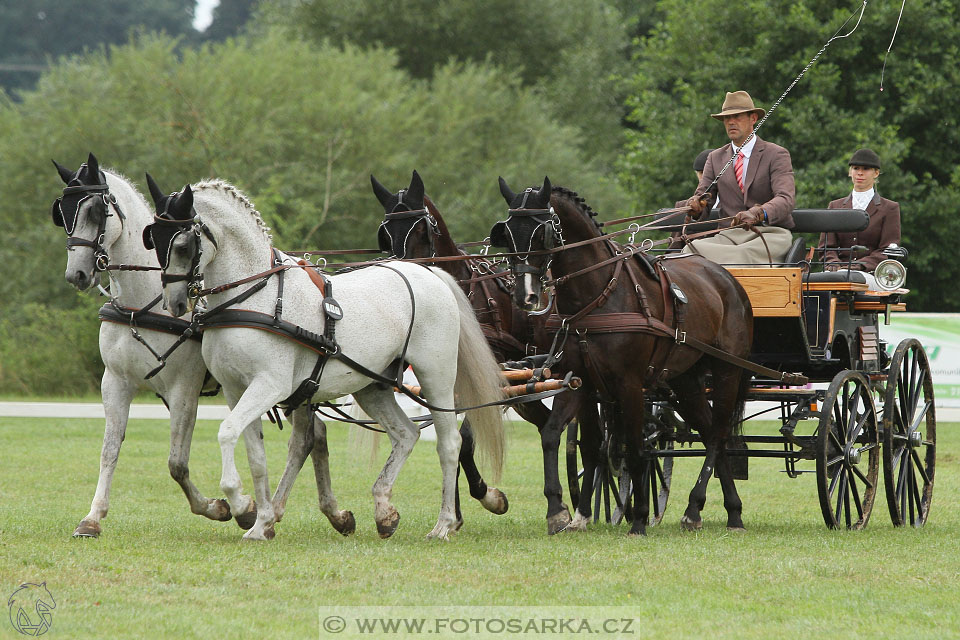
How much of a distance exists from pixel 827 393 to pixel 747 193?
159cm

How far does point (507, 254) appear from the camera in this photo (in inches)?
285

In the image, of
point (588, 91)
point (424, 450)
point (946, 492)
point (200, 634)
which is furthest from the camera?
point (588, 91)

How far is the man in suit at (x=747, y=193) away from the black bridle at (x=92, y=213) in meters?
4.04

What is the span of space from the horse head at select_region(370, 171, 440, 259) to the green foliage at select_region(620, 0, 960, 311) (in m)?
12.7

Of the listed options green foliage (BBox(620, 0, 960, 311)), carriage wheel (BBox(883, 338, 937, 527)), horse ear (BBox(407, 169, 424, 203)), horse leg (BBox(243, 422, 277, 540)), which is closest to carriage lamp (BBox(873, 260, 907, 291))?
carriage wheel (BBox(883, 338, 937, 527))

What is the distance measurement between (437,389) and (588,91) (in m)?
28.6

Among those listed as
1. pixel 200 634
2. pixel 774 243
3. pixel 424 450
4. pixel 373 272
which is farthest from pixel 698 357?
pixel 424 450

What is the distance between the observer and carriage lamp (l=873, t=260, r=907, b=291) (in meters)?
8.53

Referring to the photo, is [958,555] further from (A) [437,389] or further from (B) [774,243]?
(A) [437,389]

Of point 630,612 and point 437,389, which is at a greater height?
point 437,389

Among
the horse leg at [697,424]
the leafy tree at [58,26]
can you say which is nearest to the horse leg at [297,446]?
the horse leg at [697,424]

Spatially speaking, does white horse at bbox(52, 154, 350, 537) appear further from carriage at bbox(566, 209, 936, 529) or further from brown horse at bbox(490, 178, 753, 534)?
carriage at bbox(566, 209, 936, 529)

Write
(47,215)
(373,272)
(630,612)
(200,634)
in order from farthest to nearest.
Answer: (47,215)
(373,272)
(630,612)
(200,634)

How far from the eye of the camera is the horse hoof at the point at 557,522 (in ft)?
25.5
